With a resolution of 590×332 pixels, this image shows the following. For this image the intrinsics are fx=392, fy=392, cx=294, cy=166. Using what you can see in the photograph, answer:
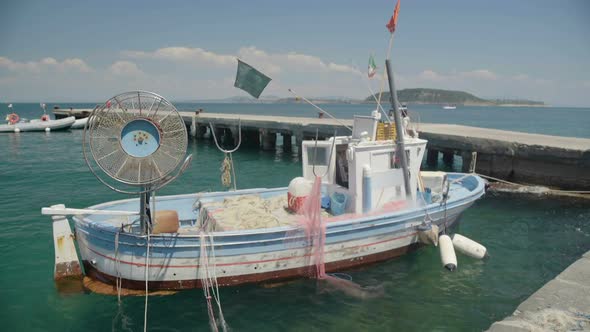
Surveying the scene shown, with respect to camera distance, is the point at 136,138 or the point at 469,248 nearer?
the point at 136,138

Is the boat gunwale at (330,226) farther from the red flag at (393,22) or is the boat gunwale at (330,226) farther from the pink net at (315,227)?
the red flag at (393,22)

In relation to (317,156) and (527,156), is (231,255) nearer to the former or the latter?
(317,156)

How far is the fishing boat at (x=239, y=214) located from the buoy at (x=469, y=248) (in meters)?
0.67

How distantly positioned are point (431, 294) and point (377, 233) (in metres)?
1.71

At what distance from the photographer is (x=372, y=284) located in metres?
8.72

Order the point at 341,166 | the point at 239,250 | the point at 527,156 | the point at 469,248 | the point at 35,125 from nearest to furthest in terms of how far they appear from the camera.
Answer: the point at 239,250
the point at 469,248
the point at 341,166
the point at 527,156
the point at 35,125

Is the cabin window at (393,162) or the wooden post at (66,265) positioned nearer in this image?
the wooden post at (66,265)

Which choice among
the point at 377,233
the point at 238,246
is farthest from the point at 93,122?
the point at 377,233

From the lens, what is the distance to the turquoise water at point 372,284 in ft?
24.0

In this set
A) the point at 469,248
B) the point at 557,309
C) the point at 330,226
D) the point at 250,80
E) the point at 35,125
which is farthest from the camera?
the point at 35,125

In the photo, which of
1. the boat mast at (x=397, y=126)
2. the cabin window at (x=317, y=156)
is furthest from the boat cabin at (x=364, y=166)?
the boat mast at (x=397, y=126)

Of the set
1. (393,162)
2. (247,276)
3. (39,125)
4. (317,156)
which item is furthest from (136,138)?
(39,125)

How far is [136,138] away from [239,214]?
320cm

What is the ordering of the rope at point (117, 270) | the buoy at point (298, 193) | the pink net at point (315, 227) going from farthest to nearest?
the buoy at point (298, 193), the pink net at point (315, 227), the rope at point (117, 270)
